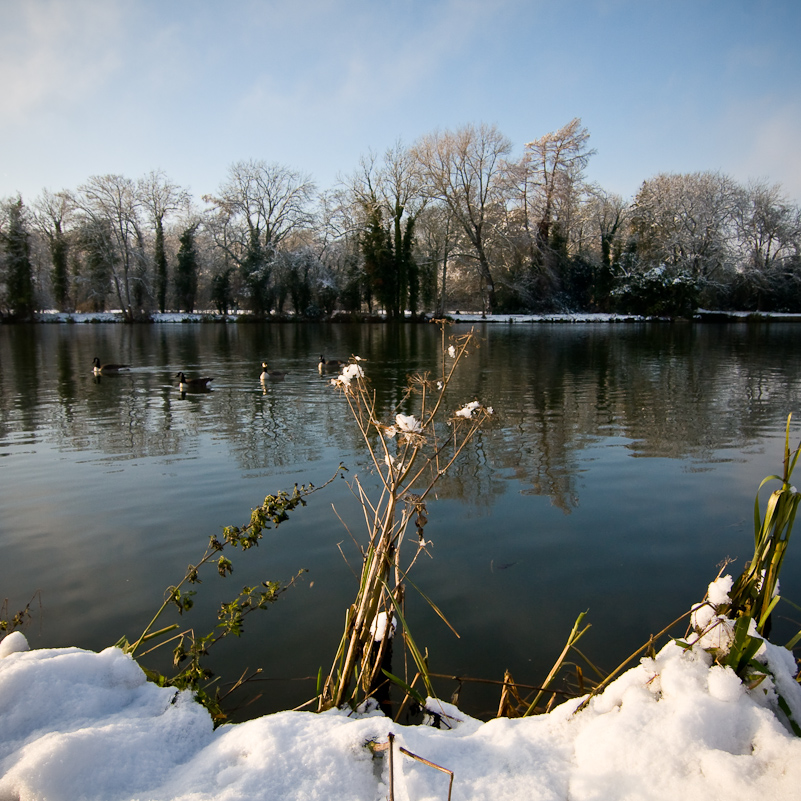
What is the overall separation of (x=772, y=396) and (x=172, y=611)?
40.9ft

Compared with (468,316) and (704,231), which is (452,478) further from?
(704,231)

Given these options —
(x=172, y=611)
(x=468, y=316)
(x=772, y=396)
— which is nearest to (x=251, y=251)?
(x=468, y=316)

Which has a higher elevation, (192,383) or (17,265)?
(17,265)

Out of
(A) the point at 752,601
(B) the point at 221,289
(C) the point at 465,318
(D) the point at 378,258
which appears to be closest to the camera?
(A) the point at 752,601

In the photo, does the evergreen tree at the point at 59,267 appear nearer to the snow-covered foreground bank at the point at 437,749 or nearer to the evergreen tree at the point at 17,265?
the evergreen tree at the point at 17,265

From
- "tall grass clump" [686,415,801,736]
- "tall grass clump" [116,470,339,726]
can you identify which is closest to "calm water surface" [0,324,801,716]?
"tall grass clump" [116,470,339,726]

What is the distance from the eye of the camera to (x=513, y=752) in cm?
177

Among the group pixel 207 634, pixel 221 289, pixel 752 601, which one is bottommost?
pixel 207 634

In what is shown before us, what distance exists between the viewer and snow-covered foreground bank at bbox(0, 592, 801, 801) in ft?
5.11

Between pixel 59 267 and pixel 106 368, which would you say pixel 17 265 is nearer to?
pixel 59 267

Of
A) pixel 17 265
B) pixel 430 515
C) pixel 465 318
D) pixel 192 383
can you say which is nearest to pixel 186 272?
pixel 17 265

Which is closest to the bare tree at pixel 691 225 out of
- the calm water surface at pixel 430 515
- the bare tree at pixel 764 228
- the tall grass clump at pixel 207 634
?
the bare tree at pixel 764 228

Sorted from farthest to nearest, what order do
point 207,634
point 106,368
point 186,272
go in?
point 186,272, point 106,368, point 207,634

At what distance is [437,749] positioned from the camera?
1762 millimetres
